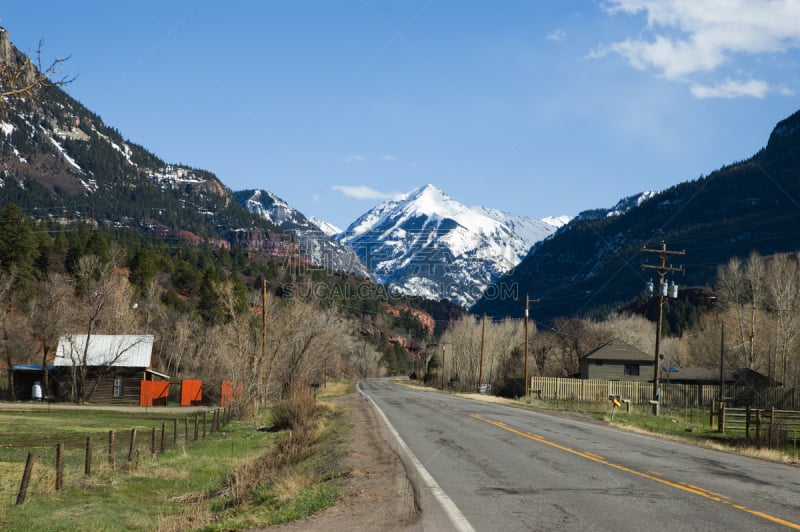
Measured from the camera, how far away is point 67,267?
112 meters

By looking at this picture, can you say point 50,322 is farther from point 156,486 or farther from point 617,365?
point 617,365

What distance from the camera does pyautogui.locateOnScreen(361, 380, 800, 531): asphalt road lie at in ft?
30.6

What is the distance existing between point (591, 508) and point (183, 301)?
117953 mm

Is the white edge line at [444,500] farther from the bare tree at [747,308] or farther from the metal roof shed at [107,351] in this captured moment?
the bare tree at [747,308]

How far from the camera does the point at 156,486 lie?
61.7 ft

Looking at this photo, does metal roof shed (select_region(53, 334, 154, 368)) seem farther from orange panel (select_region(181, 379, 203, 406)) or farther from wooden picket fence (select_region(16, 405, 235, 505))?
wooden picket fence (select_region(16, 405, 235, 505))

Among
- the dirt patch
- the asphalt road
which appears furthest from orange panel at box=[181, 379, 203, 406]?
the dirt patch

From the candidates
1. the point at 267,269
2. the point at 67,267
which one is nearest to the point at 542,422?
the point at 67,267

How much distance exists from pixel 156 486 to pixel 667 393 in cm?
4378

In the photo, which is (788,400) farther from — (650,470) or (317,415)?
(650,470)

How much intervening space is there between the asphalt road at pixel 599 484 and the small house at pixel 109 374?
43035mm

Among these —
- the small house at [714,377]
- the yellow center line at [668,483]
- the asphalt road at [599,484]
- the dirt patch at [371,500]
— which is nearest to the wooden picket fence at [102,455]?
the dirt patch at [371,500]

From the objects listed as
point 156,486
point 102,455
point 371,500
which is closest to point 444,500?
point 371,500

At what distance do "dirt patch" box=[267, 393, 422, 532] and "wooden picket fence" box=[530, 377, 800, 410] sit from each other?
1600 inches
